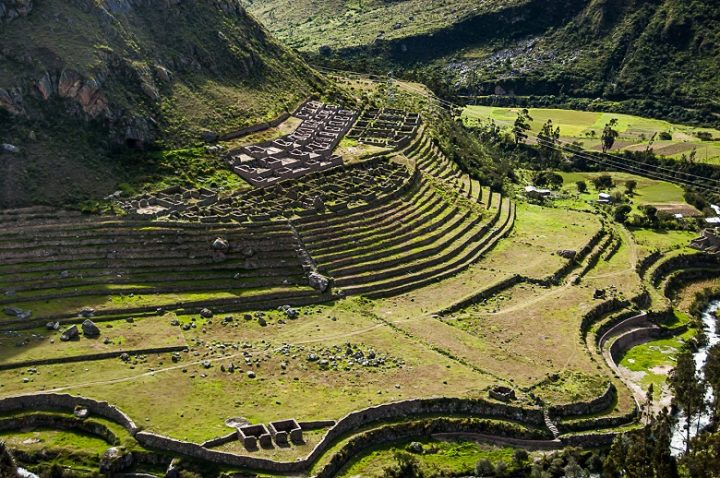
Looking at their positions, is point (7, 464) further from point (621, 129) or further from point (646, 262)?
point (621, 129)

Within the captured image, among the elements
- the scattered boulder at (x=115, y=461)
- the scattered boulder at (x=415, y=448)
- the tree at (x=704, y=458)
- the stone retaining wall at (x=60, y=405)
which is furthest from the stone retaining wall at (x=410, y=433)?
the stone retaining wall at (x=60, y=405)

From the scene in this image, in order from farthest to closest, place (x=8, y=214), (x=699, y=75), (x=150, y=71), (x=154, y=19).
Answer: (x=699, y=75)
(x=154, y=19)
(x=150, y=71)
(x=8, y=214)

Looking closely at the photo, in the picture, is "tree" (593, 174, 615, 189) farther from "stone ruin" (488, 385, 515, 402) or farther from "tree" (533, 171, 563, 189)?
"stone ruin" (488, 385, 515, 402)

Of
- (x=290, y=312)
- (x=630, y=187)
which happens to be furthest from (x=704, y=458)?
(x=630, y=187)

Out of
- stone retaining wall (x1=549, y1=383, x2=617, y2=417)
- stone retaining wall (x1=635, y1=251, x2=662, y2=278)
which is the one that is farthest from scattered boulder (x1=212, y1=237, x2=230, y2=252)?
stone retaining wall (x1=635, y1=251, x2=662, y2=278)

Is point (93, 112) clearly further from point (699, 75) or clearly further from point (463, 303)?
point (699, 75)

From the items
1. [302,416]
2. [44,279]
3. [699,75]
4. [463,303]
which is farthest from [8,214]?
[699,75]
